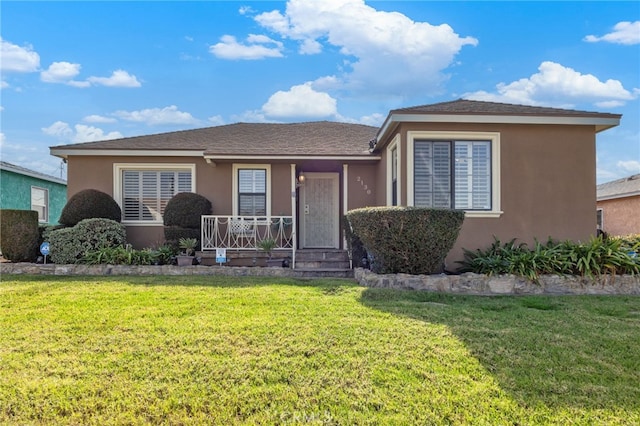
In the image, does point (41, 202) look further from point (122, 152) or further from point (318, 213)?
point (318, 213)

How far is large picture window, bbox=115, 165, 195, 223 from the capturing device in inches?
429

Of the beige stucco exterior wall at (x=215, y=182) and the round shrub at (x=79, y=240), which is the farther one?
the beige stucco exterior wall at (x=215, y=182)

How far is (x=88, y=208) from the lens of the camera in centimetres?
967

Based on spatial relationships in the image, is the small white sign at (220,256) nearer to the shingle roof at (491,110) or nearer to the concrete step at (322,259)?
the concrete step at (322,259)

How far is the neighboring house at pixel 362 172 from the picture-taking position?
26.0ft

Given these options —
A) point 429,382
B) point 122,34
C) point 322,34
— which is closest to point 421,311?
point 429,382

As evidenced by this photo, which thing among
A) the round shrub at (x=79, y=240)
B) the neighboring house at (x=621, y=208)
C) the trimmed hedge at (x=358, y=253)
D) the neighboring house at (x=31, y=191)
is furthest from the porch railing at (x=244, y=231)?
the neighboring house at (x=621, y=208)

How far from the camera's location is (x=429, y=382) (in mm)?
3145

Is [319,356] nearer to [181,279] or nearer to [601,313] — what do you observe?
[601,313]

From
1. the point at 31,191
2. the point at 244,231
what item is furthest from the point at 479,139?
the point at 31,191

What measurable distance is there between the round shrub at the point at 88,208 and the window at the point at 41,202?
7.59 meters

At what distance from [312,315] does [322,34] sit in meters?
10.7

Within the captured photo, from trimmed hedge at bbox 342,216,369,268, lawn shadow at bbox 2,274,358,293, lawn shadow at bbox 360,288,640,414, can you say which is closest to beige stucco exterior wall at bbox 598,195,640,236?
lawn shadow at bbox 360,288,640,414

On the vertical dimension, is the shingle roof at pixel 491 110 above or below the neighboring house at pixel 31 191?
above
